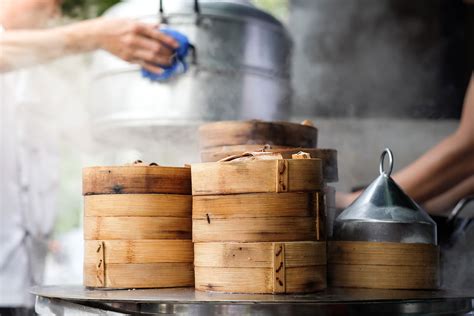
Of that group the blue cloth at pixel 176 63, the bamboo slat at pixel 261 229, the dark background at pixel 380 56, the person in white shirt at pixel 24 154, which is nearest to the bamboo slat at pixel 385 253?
the bamboo slat at pixel 261 229

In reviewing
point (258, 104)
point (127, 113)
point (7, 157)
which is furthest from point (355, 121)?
point (7, 157)

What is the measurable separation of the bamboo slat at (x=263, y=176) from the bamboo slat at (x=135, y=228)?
212 mm

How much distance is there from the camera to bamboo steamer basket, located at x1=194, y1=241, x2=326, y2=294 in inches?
84.7

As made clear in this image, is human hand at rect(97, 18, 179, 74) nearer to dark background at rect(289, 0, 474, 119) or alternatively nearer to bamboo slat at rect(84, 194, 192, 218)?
bamboo slat at rect(84, 194, 192, 218)

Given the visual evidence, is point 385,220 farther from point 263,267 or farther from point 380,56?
point 380,56

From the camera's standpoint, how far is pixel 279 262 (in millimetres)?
2152

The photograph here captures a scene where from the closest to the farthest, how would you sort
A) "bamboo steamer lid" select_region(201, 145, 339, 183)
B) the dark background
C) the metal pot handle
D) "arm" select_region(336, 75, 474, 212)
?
"bamboo steamer lid" select_region(201, 145, 339, 183)
the metal pot handle
"arm" select_region(336, 75, 474, 212)
the dark background

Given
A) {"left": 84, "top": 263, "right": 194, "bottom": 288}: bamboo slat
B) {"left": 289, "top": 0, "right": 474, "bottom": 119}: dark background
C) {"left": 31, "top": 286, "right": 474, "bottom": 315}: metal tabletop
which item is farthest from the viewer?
{"left": 289, "top": 0, "right": 474, "bottom": 119}: dark background

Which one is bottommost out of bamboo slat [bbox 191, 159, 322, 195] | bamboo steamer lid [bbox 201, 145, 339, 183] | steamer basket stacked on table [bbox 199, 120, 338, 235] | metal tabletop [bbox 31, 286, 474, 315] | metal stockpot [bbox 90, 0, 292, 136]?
metal tabletop [bbox 31, 286, 474, 315]

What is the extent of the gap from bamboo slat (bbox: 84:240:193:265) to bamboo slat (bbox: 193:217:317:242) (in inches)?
7.3

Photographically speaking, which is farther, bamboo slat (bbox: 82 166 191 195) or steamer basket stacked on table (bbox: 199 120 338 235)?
steamer basket stacked on table (bbox: 199 120 338 235)

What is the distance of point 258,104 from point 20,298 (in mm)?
2032

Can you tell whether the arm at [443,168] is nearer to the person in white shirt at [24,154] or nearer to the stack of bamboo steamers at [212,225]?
the stack of bamboo steamers at [212,225]

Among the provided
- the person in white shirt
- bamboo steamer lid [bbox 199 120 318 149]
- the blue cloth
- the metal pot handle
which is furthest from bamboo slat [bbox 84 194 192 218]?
the person in white shirt
